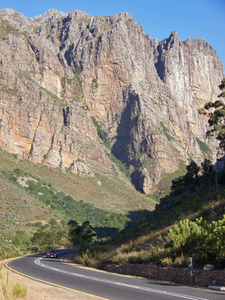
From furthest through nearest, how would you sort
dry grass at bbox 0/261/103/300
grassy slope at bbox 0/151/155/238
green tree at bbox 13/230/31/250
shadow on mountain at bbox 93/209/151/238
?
1. shadow on mountain at bbox 93/209/151/238
2. grassy slope at bbox 0/151/155/238
3. green tree at bbox 13/230/31/250
4. dry grass at bbox 0/261/103/300

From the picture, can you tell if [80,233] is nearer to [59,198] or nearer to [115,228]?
[115,228]

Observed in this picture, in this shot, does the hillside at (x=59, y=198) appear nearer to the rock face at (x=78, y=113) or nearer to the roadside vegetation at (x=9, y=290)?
the rock face at (x=78, y=113)

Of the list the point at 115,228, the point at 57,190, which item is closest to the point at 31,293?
the point at 115,228

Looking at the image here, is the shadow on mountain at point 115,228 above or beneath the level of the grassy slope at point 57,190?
beneath

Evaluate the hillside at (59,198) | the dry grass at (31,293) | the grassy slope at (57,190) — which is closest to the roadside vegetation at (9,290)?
the dry grass at (31,293)

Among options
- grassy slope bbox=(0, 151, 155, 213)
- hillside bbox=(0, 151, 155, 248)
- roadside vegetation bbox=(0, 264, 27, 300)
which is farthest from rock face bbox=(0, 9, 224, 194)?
roadside vegetation bbox=(0, 264, 27, 300)

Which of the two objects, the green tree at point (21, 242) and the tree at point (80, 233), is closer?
the green tree at point (21, 242)

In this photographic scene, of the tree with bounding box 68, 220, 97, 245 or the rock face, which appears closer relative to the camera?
the tree with bounding box 68, 220, 97, 245

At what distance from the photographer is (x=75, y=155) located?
146000mm

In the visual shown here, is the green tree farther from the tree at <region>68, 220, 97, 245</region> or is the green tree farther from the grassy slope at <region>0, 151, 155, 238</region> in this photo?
the tree at <region>68, 220, 97, 245</region>

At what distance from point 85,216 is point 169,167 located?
7302 cm


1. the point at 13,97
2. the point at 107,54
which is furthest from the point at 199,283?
the point at 107,54

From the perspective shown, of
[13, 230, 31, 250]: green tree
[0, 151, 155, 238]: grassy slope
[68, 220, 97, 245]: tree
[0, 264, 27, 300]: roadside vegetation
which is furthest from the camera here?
[0, 151, 155, 238]: grassy slope

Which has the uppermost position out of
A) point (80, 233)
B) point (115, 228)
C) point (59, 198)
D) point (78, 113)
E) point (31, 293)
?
point (78, 113)
